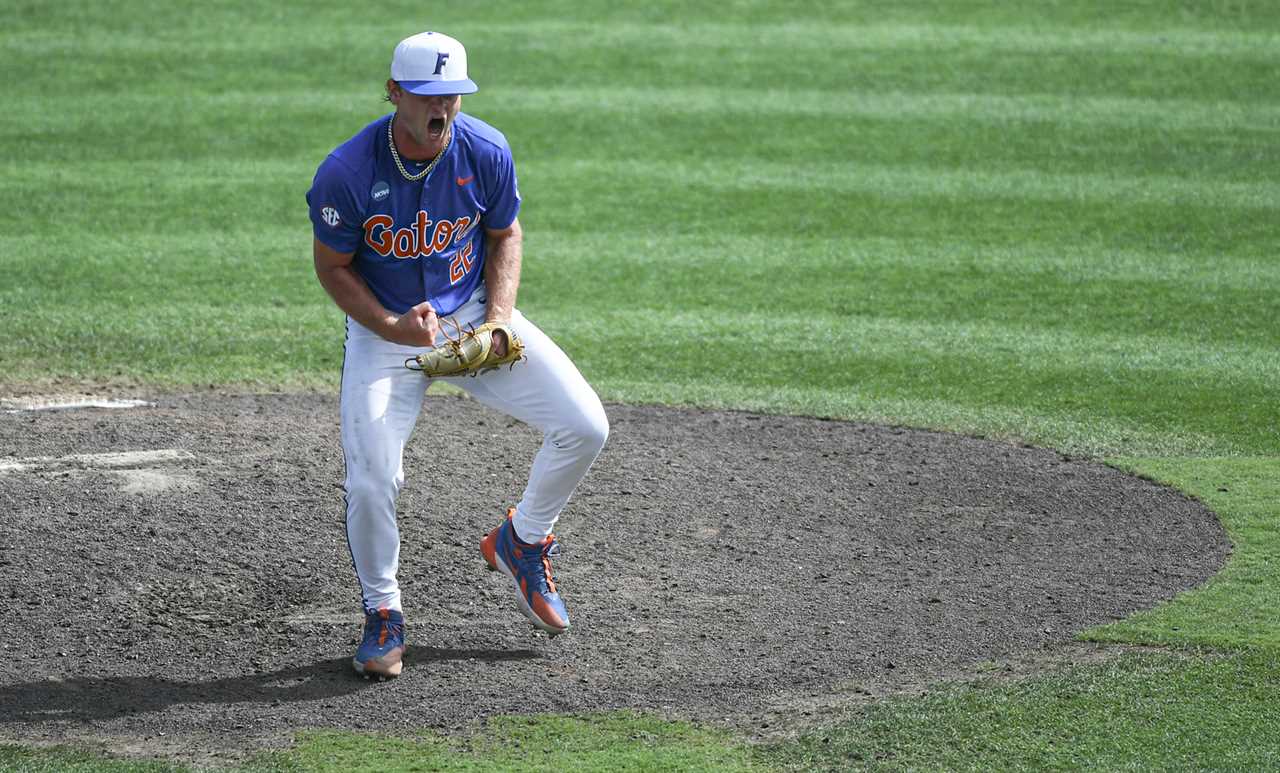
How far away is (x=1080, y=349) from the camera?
8.30m

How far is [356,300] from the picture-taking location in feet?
15.5

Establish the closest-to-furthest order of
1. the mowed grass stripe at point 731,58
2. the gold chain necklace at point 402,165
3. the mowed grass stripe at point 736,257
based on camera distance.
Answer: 1. the gold chain necklace at point 402,165
2. the mowed grass stripe at point 736,257
3. the mowed grass stripe at point 731,58

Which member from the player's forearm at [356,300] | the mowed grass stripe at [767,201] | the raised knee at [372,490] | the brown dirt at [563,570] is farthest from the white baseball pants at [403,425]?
the mowed grass stripe at [767,201]

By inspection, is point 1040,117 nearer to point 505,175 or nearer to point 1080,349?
point 1080,349

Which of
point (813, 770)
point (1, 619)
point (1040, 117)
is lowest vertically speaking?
point (1, 619)

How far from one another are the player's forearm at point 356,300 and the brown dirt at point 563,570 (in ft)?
3.58

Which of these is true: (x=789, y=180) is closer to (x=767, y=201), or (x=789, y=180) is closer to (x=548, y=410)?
(x=767, y=201)

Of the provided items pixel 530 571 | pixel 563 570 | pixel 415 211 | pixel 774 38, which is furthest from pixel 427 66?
pixel 774 38

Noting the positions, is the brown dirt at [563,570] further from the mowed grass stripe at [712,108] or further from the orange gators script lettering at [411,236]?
the mowed grass stripe at [712,108]

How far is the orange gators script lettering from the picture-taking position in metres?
4.75

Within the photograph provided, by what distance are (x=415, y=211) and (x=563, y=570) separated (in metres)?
1.58

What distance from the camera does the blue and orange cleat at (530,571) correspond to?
4969 millimetres

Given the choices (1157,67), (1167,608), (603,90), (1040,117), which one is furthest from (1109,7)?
(1167,608)

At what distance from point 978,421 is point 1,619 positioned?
15.0 ft
